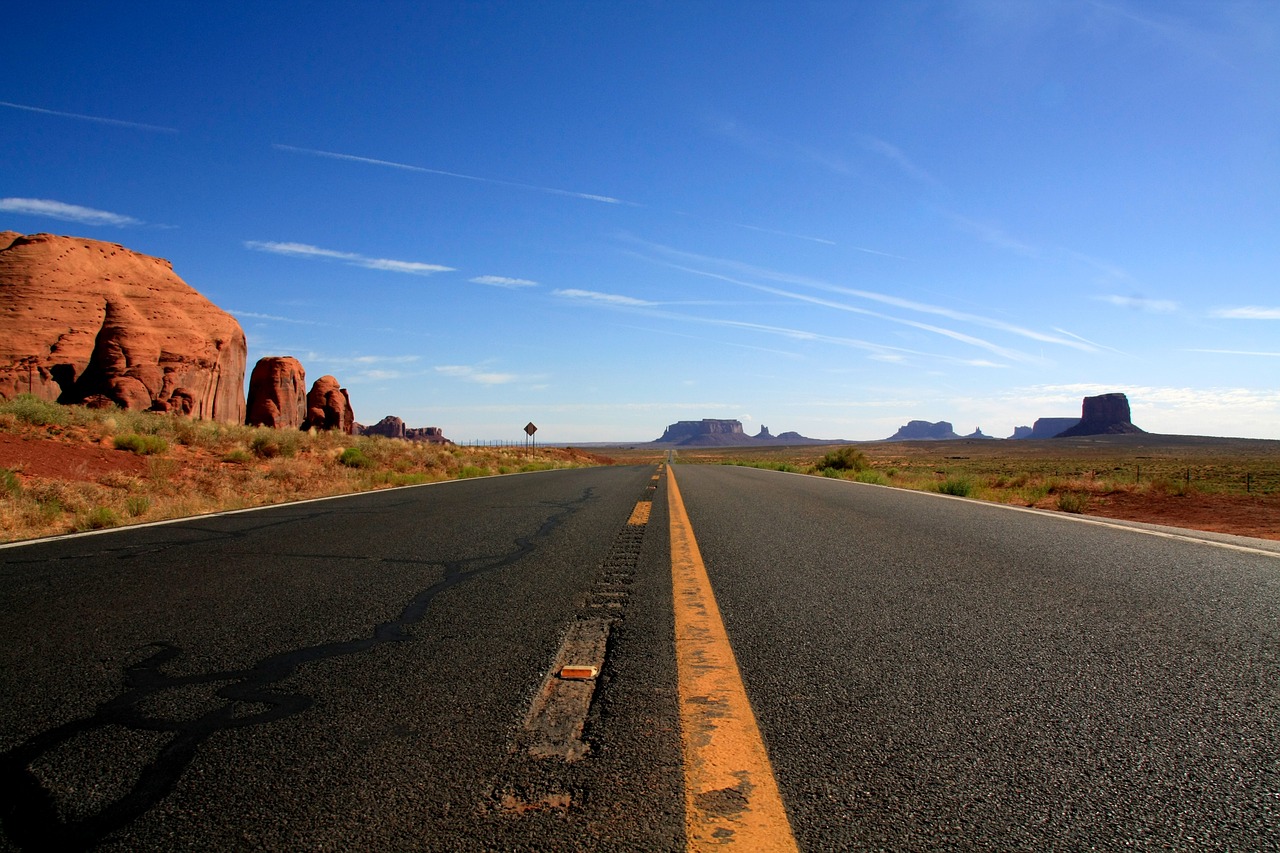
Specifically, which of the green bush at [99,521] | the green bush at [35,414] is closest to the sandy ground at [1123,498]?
the green bush at [35,414]

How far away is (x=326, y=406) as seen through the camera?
61969mm

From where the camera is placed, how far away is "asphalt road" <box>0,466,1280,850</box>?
161 cm

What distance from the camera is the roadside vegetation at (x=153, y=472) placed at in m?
8.70

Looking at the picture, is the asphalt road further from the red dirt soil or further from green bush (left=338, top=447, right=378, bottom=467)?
green bush (left=338, top=447, right=378, bottom=467)

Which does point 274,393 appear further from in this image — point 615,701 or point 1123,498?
point 615,701

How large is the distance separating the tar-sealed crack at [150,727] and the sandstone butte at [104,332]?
37.8 meters

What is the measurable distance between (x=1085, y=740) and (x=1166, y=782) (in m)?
0.26

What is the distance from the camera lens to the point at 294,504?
9.80 m

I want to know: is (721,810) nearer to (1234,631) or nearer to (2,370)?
(1234,631)

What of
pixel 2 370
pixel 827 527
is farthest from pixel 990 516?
pixel 2 370

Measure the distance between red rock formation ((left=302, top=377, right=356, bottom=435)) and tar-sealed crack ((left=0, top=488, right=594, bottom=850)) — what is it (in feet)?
205

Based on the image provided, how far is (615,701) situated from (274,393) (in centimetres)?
5996

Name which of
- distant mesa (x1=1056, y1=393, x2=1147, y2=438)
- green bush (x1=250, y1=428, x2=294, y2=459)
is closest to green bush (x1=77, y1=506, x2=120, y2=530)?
green bush (x1=250, y1=428, x2=294, y2=459)

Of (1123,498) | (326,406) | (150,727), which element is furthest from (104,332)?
(1123,498)
